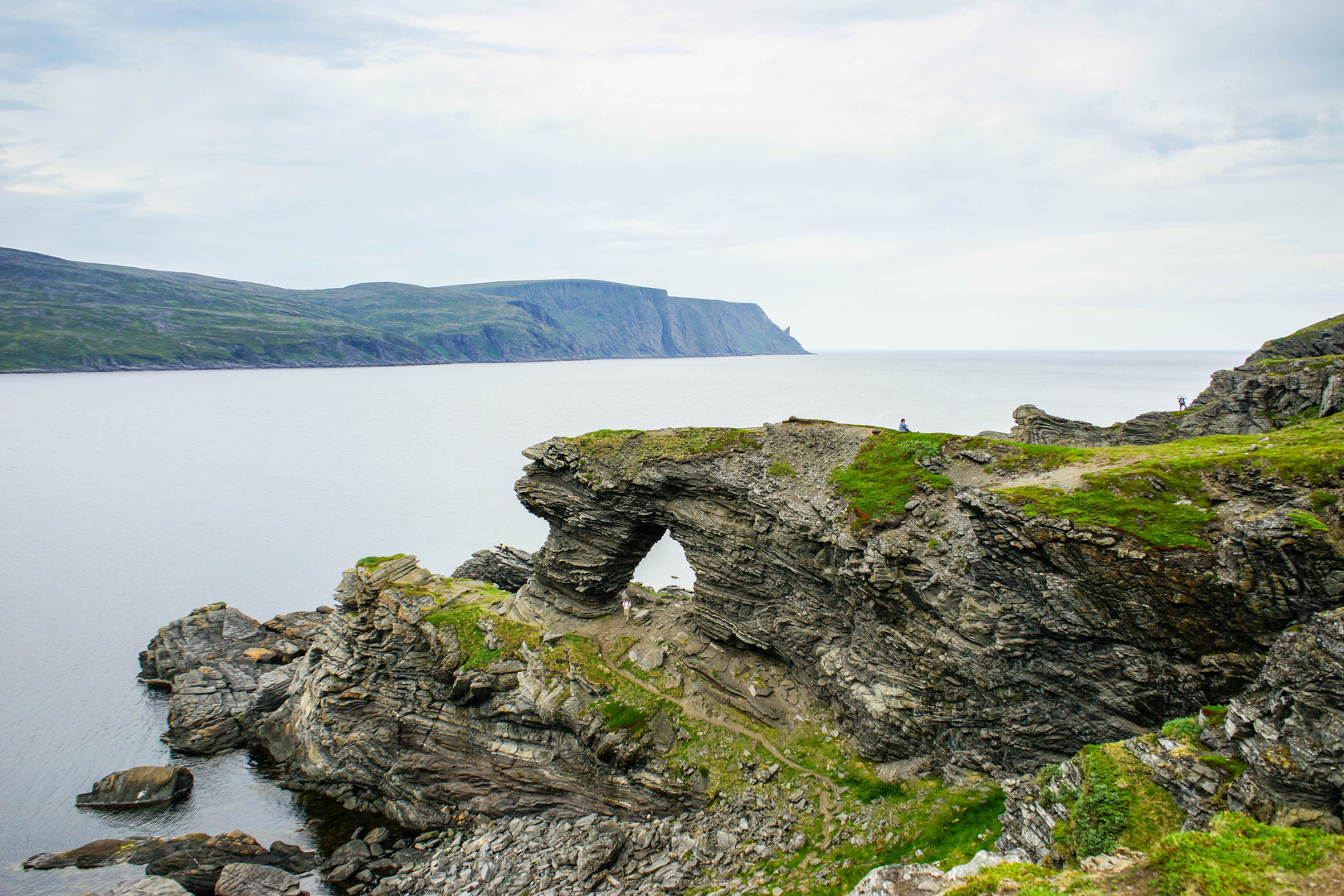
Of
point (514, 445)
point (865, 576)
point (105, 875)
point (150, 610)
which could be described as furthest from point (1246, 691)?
point (514, 445)

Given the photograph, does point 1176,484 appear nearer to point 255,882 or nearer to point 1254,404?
point 1254,404

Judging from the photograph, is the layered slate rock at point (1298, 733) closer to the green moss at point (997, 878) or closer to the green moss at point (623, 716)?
the green moss at point (997, 878)

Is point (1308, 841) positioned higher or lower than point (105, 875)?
higher

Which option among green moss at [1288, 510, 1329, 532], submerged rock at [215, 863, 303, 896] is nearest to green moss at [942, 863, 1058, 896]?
green moss at [1288, 510, 1329, 532]

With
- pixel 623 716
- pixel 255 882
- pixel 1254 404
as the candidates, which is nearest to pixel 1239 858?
pixel 623 716

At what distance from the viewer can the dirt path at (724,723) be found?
25.0 meters

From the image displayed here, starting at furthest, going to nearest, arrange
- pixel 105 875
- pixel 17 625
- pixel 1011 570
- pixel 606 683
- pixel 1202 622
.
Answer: pixel 17 625 < pixel 606 683 < pixel 105 875 < pixel 1011 570 < pixel 1202 622

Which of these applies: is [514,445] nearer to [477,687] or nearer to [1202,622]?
[477,687]

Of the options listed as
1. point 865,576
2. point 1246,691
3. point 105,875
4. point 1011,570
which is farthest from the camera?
point 105,875

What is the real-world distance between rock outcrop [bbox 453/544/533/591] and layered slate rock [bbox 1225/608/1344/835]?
46746 millimetres

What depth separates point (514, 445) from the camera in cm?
9831

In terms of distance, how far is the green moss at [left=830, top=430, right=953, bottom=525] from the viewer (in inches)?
989

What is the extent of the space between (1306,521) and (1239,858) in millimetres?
9673

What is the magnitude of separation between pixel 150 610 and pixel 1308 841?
222ft
